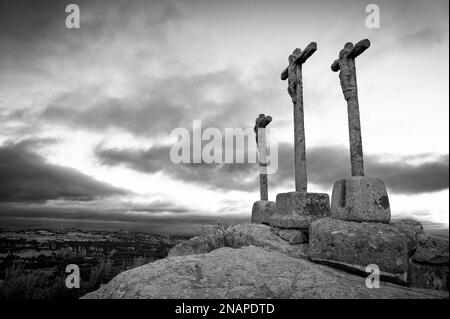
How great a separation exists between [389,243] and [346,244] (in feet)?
2.34

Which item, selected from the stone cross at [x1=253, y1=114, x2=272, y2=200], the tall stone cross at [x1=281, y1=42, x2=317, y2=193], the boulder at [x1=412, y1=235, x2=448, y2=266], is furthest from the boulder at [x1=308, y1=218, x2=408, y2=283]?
the stone cross at [x1=253, y1=114, x2=272, y2=200]

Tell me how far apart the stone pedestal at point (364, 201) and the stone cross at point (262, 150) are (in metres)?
4.40

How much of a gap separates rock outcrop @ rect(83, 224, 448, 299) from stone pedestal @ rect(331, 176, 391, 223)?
1194 mm

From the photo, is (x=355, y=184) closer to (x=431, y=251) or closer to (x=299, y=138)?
(x=431, y=251)

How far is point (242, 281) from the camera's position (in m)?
4.32

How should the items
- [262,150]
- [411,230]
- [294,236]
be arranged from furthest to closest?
1. [262,150]
2. [294,236]
3. [411,230]

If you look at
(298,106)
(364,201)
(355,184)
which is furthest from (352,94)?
(364,201)

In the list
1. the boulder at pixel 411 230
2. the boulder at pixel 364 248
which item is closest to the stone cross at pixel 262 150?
the boulder at pixel 411 230

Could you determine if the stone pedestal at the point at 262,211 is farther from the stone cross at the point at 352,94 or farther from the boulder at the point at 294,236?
the stone cross at the point at 352,94

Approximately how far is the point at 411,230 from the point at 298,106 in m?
4.15

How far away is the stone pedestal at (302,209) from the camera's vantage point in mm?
6746
